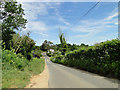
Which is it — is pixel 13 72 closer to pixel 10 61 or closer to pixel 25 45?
pixel 10 61

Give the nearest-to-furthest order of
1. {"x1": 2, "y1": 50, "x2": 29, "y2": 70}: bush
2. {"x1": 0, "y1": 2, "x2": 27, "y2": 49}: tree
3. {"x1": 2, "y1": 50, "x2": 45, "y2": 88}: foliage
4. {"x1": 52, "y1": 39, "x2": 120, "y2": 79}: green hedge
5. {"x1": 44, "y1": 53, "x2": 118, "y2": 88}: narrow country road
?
{"x1": 2, "y1": 50, "x2": 45, "y2": 88}: foliage < {"x1": 44, "y1": 53, "x2": 118, "y2": 88}: narrow country road < {"x1": 52, "y1": 39, "x2": 120, "y2": 79}: green hedge < {"x1": 2, "y1": 50, "x2": 29, "y2": 70}: bush < {"x1": 0, "y1": 2, "x2": 27, "y2": 49}: tree

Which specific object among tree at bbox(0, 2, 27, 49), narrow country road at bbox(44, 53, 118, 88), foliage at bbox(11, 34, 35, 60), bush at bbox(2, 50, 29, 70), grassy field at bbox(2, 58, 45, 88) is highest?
tree at bbox(0, 2, 27, 49)

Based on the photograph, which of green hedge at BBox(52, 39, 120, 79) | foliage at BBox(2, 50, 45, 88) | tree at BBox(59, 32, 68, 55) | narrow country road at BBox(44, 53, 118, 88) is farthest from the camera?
tree at BBox(59, 32, 68, 55)

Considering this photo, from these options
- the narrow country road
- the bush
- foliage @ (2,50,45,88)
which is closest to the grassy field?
foliage @ (2,50,45,88)

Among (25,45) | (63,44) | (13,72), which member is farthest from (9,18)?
(63,44)

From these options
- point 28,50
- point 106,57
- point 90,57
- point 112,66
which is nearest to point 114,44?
point 106,57

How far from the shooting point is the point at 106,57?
687 cm

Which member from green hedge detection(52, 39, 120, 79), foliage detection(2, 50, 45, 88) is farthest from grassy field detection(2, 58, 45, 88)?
green hedge detection(52, 39, 120, 79)

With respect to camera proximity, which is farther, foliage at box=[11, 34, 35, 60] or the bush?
foliage at box=[11, 34, 35, 60]

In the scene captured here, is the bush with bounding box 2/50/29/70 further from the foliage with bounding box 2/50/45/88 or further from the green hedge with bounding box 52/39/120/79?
the green hedge with bounding box 52/39/120/79

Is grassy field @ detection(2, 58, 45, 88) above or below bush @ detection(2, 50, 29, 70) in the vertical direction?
below

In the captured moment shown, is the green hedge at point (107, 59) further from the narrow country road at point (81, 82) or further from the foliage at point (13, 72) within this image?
the foliage at point (13, 72)

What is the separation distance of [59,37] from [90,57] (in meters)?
23.2

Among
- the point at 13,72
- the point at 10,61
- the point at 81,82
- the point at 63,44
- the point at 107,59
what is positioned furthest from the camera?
Result: the point at 63,44
